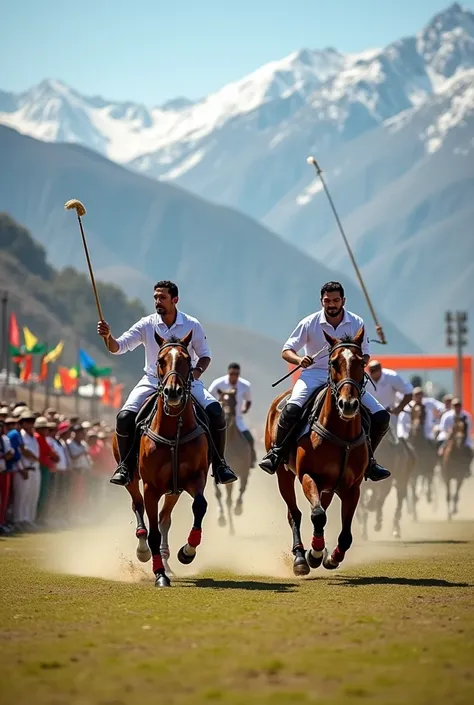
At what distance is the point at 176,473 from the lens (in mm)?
15484

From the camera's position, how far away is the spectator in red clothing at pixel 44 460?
30438 millimetres

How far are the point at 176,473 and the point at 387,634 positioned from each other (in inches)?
207

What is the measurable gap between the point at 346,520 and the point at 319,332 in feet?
6.58

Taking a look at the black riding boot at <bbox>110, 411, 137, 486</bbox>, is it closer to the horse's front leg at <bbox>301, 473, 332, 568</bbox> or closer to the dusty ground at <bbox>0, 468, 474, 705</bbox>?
the dusty ground at <bbox>0, 468, 474, 705</bbox>

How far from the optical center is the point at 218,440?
16.2 m

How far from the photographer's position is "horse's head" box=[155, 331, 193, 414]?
49.2ft

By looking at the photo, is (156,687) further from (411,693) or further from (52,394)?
(52,394)

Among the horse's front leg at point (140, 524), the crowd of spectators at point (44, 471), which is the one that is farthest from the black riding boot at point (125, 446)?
the crowd of spectators at point (44, 471)

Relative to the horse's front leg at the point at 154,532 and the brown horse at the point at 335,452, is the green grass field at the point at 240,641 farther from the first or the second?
the brown horse at the point at 335,452

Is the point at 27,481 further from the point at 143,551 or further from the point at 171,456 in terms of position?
the point at 171,456

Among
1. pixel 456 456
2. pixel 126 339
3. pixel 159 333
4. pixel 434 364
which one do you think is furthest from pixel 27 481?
pixel 434 364

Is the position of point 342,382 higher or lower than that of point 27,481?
lower

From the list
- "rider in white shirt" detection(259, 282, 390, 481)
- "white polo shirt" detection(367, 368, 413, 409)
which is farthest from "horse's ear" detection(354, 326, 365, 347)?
"white polo shirt" detection(367, 368, 413, 409)

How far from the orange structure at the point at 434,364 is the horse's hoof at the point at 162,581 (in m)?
70.7
